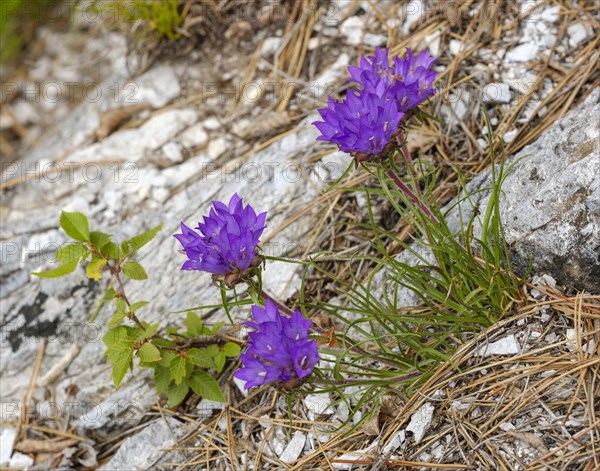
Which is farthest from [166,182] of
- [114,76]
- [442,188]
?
[442,188]

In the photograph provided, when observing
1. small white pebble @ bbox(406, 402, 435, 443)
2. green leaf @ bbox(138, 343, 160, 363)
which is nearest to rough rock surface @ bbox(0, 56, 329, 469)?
green leaf @ bbox(138, 343, 160, 363)

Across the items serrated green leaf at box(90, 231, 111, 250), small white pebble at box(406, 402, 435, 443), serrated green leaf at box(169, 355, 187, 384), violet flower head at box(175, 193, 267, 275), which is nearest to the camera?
violet flower head at box(175, 193, 267, 275)

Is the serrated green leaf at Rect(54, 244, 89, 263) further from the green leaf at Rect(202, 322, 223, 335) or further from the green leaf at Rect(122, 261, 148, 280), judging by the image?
the green leaf at Rect(202, 322, 223, 335)

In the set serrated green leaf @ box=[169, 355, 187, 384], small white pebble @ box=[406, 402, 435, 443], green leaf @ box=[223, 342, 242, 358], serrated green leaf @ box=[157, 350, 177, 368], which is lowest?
small white pebble @ box=[406, 402, 435, 443]

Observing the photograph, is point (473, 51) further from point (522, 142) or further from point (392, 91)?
point (392, 91)

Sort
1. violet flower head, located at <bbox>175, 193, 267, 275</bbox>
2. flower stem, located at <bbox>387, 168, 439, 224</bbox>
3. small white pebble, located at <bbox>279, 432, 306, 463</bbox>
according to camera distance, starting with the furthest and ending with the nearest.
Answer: small white pebble, located at <bbox>279, 432, 306, 463</bbox>
flower stem, located at <bbox>387, 168, 439, 224</bbox>
violet flower head, located at <bbox>175, 193, 267, 275</bbox>

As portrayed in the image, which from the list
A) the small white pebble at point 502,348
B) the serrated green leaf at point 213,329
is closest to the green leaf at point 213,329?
the serrated green leaf at point 213,329

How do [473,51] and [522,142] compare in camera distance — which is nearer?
[522,142]
